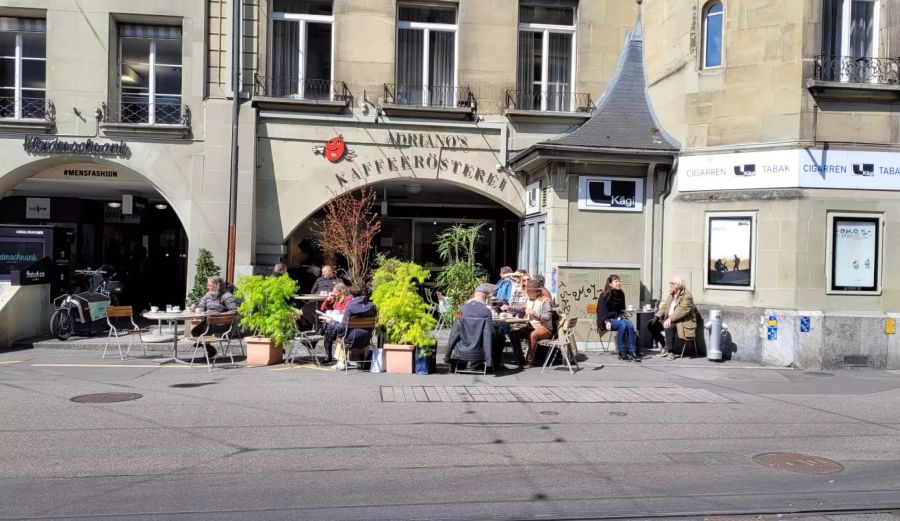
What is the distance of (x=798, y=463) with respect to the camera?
652 centimetres

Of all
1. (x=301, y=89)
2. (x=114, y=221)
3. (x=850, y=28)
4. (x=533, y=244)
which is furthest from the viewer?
(x=114, y=221)

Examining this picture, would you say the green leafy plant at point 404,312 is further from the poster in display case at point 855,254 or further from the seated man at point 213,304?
the poster in display case at point 855,254

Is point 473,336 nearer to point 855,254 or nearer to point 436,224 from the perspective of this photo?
point 855,254

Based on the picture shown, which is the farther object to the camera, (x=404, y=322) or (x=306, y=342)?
(x=306, y=342)

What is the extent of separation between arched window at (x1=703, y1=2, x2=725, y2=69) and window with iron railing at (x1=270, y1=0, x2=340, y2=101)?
767 cm

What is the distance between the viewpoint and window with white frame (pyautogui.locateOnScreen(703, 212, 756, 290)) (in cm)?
1308

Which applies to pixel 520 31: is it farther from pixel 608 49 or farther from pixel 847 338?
pixel 847 338

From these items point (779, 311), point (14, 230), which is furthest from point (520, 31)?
point (14, 230)

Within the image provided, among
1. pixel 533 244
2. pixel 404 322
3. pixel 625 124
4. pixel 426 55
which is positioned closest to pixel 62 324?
pixel 404 322

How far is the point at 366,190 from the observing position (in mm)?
17141

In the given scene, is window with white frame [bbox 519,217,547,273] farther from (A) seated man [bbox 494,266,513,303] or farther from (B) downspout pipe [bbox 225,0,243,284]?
(B) downspout pipe [bbox 225,0,243,284]

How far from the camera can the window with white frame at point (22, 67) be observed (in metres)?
15.2

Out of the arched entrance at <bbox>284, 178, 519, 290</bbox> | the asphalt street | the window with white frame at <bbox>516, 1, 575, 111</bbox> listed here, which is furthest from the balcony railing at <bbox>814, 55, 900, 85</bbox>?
the arched entrance at <bbox>284, 178, 519, 290</bbox>

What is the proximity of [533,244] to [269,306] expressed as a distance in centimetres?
658
